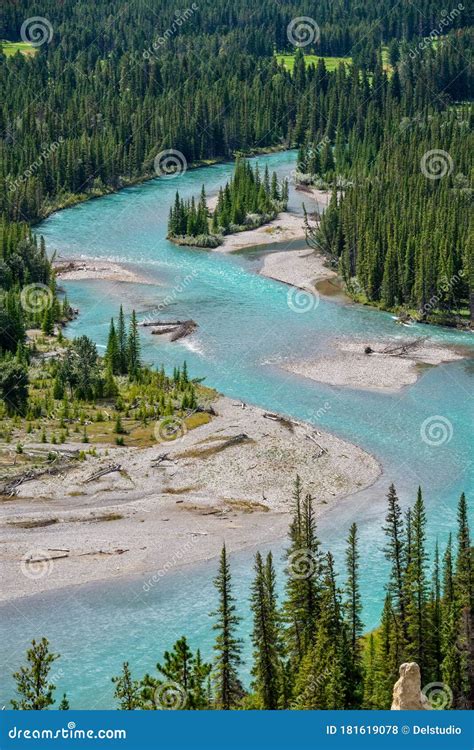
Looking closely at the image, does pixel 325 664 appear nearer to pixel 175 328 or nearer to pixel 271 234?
pixel 175 328

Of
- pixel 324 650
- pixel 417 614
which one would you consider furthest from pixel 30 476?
pixel 324 650

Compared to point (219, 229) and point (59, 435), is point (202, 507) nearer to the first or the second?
point (59, 435)

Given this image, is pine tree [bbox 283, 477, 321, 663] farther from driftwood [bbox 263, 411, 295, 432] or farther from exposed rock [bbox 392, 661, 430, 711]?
driftwood [bbox 263, 411, 295, 432]

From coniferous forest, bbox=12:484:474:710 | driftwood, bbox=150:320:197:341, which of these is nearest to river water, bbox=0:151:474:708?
driftwood, bbox=150:320:197:341

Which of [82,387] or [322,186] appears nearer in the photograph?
[82,387]

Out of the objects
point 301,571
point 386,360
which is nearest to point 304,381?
point 386,360
